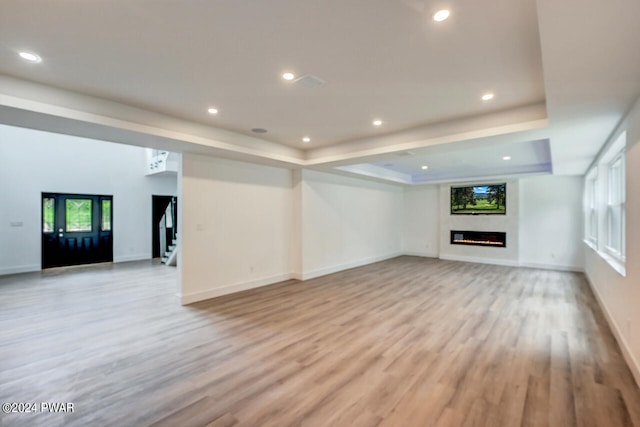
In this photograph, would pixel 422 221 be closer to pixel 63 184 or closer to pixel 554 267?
pixel 554 267

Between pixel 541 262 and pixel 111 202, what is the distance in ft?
41.3

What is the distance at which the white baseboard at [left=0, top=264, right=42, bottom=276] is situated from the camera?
7.27m

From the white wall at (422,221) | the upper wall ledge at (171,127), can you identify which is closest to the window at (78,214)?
the upper wall ledge at (171,127)

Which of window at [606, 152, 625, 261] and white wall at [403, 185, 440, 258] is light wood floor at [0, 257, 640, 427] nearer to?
window at [606, 152, 625, 261]

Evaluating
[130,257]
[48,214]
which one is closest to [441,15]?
[48,214]

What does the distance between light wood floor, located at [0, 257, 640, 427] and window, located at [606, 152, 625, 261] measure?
101 centimetres

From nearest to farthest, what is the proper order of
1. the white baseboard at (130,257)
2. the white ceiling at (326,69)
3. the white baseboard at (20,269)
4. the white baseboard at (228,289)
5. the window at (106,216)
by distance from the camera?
the white ceiling at (326,69)
the white baseboard at (228,289)
the white baseboard at (20,269)
the window at (106,216)
the white baseboard at (130,257)

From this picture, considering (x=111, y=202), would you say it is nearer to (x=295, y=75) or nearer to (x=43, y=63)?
(x=43, y=63)

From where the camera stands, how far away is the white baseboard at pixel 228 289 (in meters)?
4.99

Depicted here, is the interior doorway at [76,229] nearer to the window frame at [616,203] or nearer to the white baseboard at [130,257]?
the white baseboard at [130,257]

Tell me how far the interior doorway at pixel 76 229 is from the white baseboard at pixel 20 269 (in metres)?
0.22

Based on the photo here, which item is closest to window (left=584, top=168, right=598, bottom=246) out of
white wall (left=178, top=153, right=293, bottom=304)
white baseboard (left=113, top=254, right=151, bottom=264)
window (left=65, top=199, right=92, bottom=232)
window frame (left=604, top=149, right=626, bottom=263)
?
window frame (left=604, top=149, right=626, bottom=263)

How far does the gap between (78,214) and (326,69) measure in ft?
30.5

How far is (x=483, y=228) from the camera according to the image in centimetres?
910
